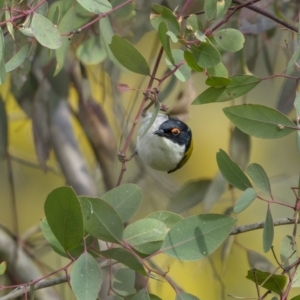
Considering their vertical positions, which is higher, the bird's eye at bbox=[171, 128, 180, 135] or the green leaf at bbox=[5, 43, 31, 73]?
the green leaf at bbox=[5, 43, 31, 73]

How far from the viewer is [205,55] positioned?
937mm

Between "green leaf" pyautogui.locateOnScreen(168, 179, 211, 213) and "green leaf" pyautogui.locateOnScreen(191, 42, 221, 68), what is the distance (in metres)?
0.87

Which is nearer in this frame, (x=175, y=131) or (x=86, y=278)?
(x=86, y=278)

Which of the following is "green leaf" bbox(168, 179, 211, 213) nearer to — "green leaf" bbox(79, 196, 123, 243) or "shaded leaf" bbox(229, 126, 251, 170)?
"shaded leaf" bbox(229, 126, 251, 170)

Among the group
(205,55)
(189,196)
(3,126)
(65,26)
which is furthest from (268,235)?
(3,126)

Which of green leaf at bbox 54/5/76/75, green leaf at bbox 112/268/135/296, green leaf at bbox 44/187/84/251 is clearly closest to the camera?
green leaf at bbox 44/187/84/251

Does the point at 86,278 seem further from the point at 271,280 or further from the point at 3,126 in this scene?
the point at 3,126

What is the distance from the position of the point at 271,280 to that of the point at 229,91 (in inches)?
12.1

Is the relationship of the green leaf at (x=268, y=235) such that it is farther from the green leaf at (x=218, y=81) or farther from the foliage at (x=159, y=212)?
the green leaf at (x=218, y=81)

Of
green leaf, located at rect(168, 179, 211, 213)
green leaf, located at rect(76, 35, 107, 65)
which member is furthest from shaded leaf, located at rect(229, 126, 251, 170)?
green leaf, located at rect(76, 35, 107, 65)

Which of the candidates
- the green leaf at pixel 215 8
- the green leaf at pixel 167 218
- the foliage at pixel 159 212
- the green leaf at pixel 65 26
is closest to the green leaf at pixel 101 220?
the foliage at pixel 159 212

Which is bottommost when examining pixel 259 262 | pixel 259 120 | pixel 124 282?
pixel 259 262

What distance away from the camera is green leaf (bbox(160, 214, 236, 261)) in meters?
0.93

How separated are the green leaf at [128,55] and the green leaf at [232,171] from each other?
0.60 ft
